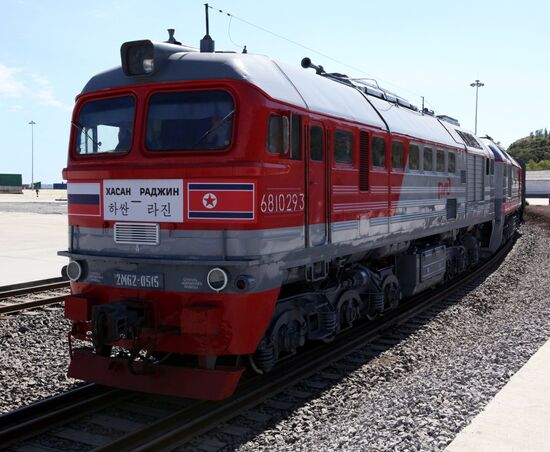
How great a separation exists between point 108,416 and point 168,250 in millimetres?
1873

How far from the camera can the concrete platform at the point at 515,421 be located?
17.6 ft

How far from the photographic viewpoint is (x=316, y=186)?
743 centimetres

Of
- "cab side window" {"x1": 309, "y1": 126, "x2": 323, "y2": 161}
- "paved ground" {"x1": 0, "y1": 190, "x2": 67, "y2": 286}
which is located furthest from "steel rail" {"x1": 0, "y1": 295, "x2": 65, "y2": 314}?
"cab side window" {"x1": 309, "y1": 126, "x2": 323, "y2": 161}

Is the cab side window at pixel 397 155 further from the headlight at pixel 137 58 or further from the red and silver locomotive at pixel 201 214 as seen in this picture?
the headlight at pixel 137 58

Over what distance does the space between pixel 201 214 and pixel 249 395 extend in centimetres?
216

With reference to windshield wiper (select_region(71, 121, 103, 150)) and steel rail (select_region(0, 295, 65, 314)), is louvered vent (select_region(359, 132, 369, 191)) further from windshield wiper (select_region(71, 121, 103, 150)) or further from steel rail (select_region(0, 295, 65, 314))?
steel rail (select_region(0, 295, 65, 314))

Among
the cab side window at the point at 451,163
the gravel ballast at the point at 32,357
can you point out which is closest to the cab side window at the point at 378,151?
the cab side window at the point at 451,163

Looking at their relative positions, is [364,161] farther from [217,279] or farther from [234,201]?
[217,279]

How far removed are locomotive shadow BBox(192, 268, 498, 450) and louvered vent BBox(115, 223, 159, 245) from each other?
2.11 meters

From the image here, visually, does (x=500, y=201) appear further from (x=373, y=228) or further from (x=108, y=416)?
(x=108, y=416)

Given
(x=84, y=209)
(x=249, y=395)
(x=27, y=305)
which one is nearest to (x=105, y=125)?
(x=84, y=209)

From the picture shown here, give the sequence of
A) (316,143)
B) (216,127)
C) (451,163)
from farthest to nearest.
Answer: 1. (451,163)
2. (316,143)
3. (216,127)

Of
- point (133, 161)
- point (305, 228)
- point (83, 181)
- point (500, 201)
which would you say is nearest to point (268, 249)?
point (305, 228)

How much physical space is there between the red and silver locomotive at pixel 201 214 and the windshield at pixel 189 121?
1 centimetres
